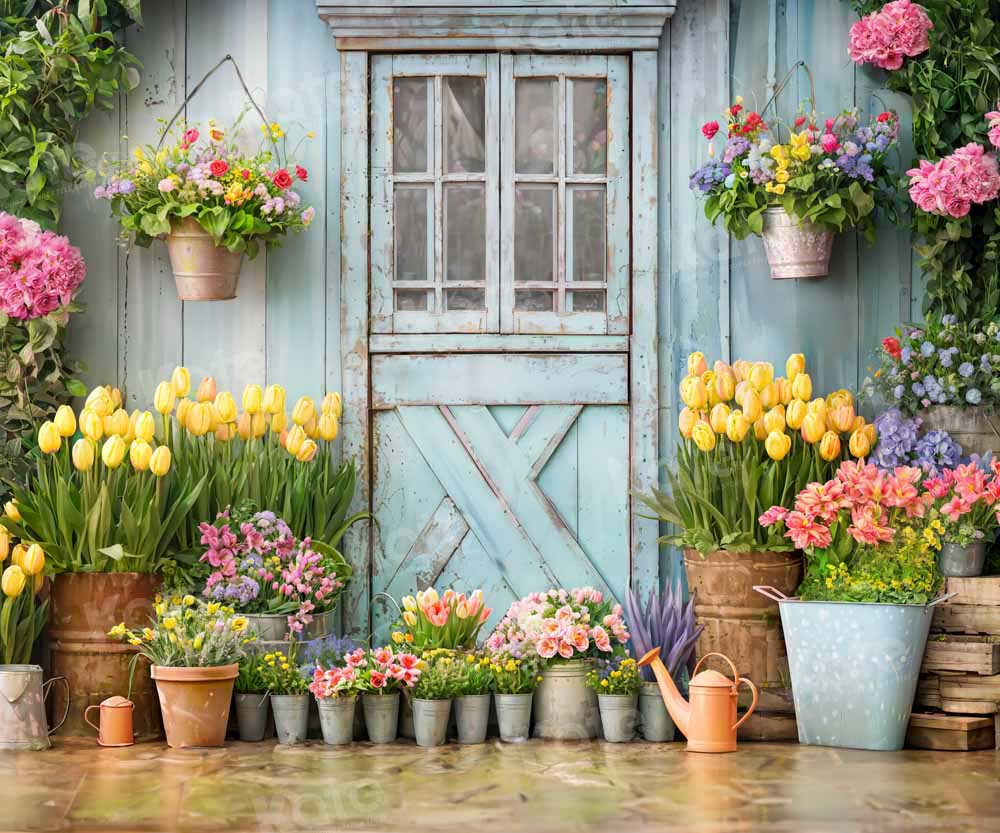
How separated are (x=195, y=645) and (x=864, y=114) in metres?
2.98

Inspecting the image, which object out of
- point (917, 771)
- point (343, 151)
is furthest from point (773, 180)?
point (917, 771)

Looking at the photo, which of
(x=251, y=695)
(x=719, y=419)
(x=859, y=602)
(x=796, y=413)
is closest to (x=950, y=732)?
(x=859, y=602)

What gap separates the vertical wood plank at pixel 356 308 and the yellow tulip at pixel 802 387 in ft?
4.95

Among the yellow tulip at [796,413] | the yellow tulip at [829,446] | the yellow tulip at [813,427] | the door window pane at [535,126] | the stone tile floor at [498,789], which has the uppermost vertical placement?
the door window pane at [535,126]

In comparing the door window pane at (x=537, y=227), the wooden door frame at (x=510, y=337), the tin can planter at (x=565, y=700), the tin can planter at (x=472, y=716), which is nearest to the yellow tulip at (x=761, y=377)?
the wooden door frame at (x=510, y=337)

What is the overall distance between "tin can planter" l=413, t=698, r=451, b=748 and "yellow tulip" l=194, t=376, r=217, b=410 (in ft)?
4.24

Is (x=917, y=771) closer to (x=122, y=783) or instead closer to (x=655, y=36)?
(x=122, y=783)

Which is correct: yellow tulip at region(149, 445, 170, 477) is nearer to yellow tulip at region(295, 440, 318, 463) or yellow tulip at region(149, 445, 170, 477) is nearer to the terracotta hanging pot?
yellow tulip at region(295, 440, 318, 463)

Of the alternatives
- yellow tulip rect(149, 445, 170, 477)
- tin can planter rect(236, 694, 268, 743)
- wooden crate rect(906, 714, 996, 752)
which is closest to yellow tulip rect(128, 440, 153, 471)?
yellow tulip rect(149, 445, 170, 477)

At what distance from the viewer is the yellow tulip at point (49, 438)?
14.8 feet

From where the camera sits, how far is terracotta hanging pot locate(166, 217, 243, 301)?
4.87m

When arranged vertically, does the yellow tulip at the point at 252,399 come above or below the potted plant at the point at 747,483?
above

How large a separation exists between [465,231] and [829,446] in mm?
1514

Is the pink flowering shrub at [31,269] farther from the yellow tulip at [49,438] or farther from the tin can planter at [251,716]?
the tin can planter at [251,716]
